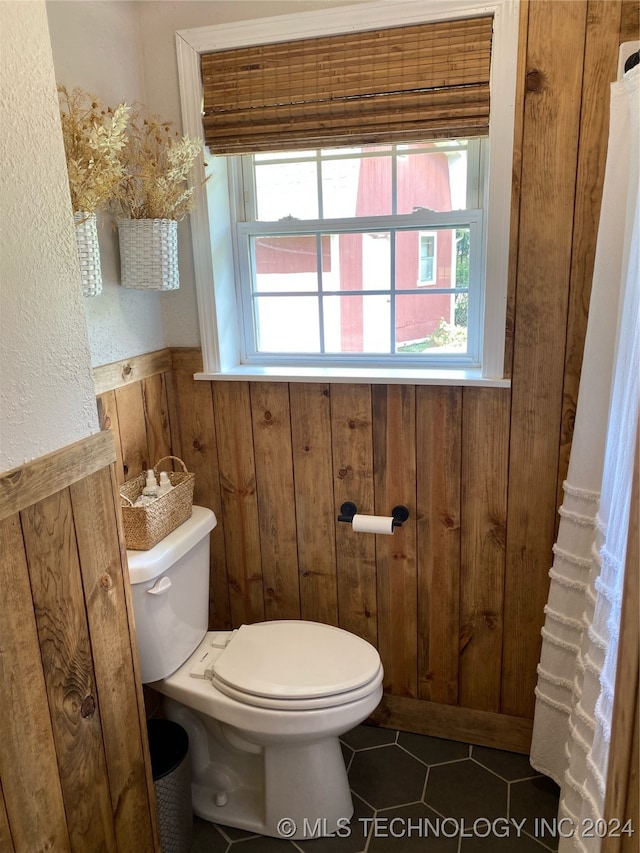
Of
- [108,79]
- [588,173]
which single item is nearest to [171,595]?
[108,79]

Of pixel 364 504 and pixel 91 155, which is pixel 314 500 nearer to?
pixel 364 504

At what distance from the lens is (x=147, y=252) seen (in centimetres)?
167

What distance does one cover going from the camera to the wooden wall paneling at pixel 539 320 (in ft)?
4.88

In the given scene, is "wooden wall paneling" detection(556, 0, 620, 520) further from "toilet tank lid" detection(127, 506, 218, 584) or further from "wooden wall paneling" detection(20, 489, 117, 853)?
"wooden wall paneling" detection(20, 489, 117, 853)

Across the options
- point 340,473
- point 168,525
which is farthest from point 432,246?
point 168,525

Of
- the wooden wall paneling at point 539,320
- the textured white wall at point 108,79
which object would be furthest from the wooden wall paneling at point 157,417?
the wooden wall paneling at point 539,320

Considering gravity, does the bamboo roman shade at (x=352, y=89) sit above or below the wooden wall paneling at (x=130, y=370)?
above

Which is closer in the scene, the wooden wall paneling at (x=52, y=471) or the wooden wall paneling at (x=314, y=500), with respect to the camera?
the wooden wall paneling at (x=52, y=471)

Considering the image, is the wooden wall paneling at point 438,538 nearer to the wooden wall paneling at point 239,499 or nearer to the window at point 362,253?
the window at point 362,253

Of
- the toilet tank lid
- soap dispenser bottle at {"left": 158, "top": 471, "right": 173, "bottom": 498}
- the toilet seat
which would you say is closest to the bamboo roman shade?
soap dispenser bottle at {"left": 158, "top": 471, "right": 173, "bottom": 498}

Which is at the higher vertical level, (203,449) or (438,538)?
(203,449)

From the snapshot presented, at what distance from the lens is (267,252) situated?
201 cm

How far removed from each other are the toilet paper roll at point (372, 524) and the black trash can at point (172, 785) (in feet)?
2.45

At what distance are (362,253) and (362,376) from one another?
1.31 ft
